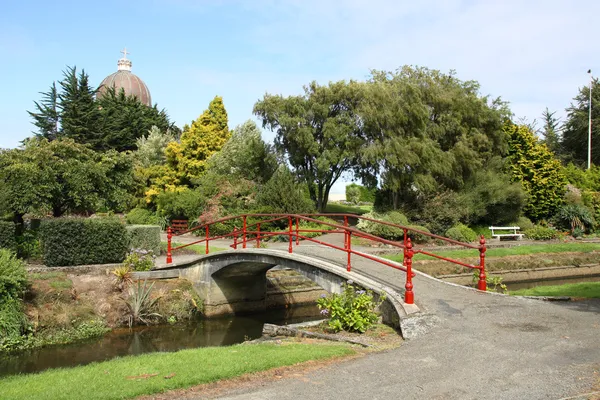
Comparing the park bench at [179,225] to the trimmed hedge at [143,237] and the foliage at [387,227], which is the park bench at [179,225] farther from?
the foliage at [387,227]

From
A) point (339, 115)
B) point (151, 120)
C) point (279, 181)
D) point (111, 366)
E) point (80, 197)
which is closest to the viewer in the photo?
point (111, 366)

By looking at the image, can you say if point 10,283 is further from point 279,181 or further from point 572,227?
point 572,227

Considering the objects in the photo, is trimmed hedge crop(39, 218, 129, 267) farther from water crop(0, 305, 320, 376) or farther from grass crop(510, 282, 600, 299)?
grass crop(510, 282, 600, 299)

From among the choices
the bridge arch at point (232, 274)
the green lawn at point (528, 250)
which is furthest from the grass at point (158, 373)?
the green lawn at point (528, 250)

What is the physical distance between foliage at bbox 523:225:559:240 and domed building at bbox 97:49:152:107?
1930 inches

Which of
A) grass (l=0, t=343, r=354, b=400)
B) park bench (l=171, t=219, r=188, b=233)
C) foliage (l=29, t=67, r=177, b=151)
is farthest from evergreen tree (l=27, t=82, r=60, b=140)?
grass (l=0, t=343, r=354, b=400)

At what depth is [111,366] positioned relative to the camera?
7805mm

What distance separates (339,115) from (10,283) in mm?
21363

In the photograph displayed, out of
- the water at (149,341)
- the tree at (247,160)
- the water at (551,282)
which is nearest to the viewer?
the water at (149,341)

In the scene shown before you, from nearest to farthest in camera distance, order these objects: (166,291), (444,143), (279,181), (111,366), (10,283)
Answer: (111,366), (10,283), (166,291), (279,181), (444,143)

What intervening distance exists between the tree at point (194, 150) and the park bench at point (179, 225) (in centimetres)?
333

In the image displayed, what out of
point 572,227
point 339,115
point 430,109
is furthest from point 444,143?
point 572,227

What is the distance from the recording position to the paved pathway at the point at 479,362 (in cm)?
540

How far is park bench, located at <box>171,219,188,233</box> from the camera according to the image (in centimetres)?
3004
